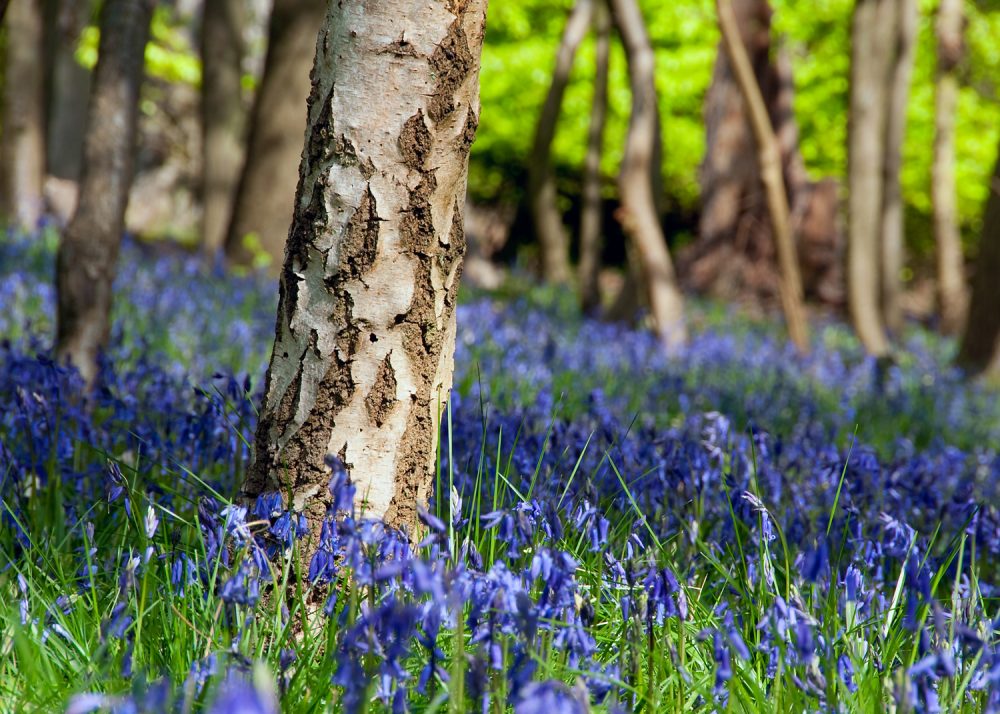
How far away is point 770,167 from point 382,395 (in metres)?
6.98

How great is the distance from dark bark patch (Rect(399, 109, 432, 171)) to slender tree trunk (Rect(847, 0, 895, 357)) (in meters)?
7.88

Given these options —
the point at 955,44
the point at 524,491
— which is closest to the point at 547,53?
the point at 955,44

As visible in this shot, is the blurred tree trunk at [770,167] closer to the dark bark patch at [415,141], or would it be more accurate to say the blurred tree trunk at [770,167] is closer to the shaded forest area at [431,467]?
the shaded forest area at [431,467]

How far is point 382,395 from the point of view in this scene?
2473 millimetres

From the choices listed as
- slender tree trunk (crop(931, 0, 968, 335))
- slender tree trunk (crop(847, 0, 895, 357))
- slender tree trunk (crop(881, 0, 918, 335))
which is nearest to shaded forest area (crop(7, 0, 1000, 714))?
slender tree trunk (crop(847, 0, 895, 357))

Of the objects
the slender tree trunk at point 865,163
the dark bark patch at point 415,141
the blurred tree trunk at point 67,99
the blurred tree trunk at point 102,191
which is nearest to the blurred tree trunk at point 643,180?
the slender tree trunk at point 865,163

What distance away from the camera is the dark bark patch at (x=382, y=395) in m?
2.46

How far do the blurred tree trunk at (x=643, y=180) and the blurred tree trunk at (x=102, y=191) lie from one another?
15.0ft

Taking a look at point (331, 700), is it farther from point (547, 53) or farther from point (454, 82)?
point (547, 53)

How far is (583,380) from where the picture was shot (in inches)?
237

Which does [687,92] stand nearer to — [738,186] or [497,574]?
[738,186]

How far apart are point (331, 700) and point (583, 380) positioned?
13.6ft

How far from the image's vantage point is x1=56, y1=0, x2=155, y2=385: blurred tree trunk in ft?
15.3

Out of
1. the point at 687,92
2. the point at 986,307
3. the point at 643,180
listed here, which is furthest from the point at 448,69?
the point at 687,92
